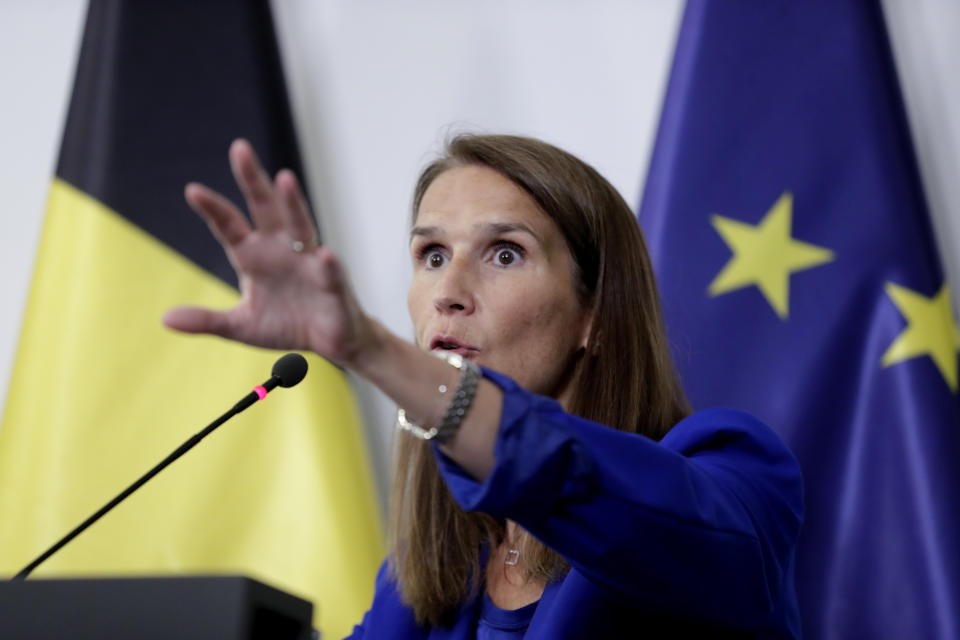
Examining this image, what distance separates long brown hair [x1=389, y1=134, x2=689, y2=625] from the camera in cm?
155

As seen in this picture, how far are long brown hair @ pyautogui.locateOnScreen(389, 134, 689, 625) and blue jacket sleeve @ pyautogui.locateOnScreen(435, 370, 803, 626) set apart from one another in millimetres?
453

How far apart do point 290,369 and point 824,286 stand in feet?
3.99

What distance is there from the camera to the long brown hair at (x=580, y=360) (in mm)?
1548

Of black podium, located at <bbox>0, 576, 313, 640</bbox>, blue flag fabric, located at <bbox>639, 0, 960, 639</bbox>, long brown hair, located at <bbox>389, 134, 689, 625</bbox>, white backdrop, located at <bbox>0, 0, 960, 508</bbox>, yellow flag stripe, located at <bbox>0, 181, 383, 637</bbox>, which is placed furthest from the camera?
white backdrop, located at <bbox>0, 0, 960, 508</bbox>

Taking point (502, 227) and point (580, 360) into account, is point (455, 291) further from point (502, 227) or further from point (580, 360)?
point (580, 360)

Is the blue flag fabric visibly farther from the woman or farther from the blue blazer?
the blue blazer

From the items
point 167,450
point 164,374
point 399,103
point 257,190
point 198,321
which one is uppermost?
point 399,103

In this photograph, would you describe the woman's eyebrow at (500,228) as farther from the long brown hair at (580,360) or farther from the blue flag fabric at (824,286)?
the blue flag fabric at (824,286)

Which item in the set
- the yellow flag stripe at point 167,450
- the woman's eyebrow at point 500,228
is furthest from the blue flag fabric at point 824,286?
the yellow flag stripe at point 167,450

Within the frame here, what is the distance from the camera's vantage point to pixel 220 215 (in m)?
0.85

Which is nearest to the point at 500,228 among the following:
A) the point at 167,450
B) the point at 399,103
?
the point at 167,450

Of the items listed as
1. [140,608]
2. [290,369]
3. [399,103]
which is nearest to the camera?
[140,608]

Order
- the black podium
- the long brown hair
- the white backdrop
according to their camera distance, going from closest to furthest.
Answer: the black podium → the long brown hair → the white backdrop

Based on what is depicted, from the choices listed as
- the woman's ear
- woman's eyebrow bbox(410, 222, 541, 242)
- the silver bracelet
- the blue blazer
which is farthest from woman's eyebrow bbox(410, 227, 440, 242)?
the silver bracelet
